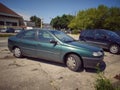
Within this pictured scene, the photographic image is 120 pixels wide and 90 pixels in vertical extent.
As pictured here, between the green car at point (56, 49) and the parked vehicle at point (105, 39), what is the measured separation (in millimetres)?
4148

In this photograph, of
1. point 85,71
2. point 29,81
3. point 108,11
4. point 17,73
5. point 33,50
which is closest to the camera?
point 29,81

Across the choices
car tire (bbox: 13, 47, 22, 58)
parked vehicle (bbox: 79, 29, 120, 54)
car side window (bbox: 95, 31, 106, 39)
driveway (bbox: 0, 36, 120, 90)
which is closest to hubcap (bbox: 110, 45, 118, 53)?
parked vehicle (bbox: 79, 29, 120, 54)

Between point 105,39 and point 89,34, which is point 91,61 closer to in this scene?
point 105,39

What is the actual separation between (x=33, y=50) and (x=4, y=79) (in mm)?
2169

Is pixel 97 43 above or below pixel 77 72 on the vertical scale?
above

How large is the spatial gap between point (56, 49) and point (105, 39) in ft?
17.0

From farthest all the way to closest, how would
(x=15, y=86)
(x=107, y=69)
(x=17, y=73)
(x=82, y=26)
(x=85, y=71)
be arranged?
(x=82, y=26), (x=107, y=69), (x=85, y=71), (x=17, y=73), (x=15, y=86)

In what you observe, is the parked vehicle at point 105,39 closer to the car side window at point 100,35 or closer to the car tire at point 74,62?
the car side window at point 100,35

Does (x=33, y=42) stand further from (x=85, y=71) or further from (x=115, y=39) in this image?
(x=115, y=39)

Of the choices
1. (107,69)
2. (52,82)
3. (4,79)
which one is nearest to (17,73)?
(4,79)

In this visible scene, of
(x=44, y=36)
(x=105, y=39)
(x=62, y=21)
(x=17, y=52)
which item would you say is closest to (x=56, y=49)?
(x=44, y=36)

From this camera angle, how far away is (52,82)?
168 inches

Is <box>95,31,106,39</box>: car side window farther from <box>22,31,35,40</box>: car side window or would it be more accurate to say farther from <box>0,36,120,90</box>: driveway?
<box>22,31,35,40</box>: car side window

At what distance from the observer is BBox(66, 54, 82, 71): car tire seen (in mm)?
5141
